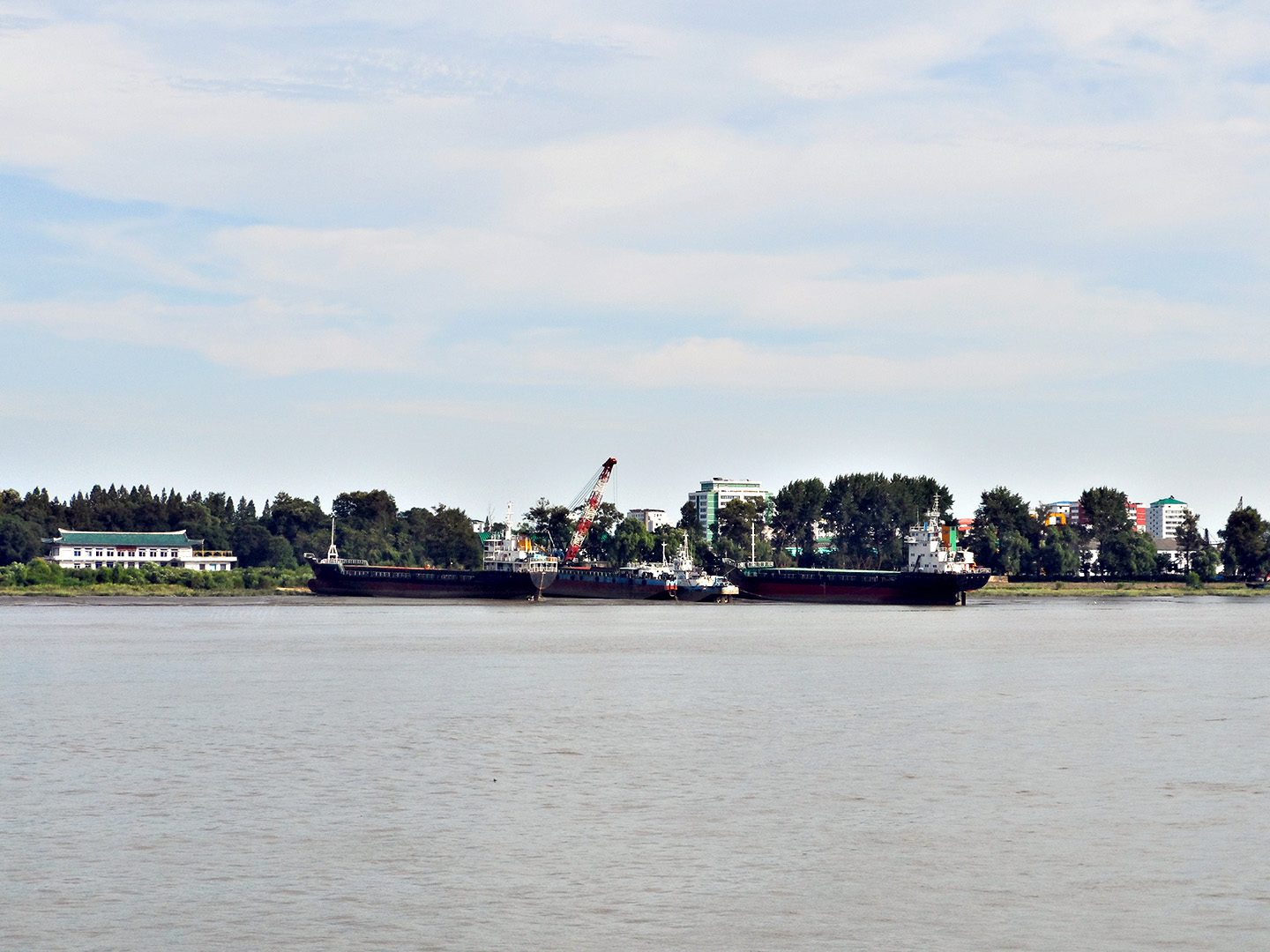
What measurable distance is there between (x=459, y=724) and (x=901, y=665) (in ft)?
115

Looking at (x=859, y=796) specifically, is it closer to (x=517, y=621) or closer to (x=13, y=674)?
(x=13, y=674)

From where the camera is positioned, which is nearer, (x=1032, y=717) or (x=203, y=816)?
(x=203, y=816)

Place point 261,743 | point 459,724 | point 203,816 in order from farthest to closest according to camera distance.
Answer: point 459,724
point 261,743
point 203,816

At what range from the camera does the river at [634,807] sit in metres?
26.0

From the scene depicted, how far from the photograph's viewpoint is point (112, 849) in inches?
1246

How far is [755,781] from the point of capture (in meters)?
40.9

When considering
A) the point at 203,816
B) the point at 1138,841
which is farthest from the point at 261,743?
the point at 1138,841

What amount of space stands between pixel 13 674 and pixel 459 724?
106 ft

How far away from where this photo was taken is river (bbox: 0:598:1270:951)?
26.0 metres

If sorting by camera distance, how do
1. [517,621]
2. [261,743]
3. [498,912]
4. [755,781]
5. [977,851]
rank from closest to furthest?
[498,912], [977,851], [755,781], [261,743], [517,621]

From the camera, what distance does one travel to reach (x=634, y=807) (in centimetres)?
3694

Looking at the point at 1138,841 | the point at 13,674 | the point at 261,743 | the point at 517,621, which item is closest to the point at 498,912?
the point at 1138,841

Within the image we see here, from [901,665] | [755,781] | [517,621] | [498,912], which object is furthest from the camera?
[517,621]

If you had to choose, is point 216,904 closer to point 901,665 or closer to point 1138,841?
point 1138,841
